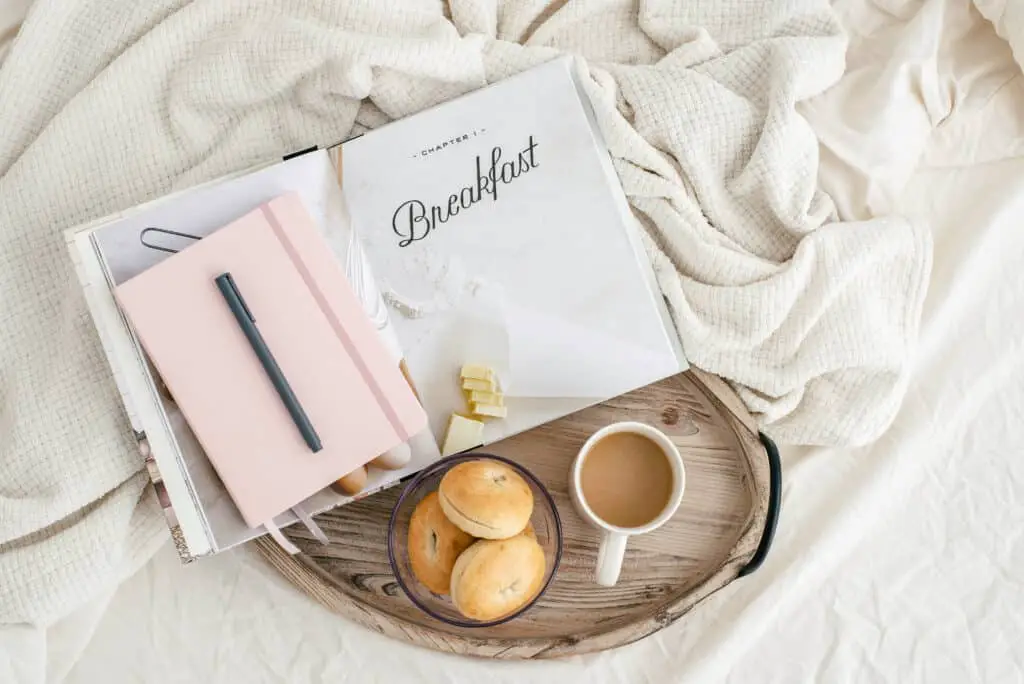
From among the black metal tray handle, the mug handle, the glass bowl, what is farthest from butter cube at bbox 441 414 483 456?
the black metal tray handle

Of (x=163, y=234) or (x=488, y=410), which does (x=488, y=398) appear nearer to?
(x=488, y=410)

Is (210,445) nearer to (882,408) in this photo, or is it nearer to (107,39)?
(107,39)

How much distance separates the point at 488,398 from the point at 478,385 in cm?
1

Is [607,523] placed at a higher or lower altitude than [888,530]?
higher

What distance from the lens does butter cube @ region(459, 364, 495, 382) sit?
635mm

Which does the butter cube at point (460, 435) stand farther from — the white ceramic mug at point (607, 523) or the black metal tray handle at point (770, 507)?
the black metal tray handle at point (770, 507)

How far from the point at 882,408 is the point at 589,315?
0.25 m

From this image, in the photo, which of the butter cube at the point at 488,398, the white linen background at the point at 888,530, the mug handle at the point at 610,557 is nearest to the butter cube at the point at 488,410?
the butter cube at the point at 488,398

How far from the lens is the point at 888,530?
734 millimetres

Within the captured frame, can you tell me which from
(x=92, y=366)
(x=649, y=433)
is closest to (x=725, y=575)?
(x=649, y=433)

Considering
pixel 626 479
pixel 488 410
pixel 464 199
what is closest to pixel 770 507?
pixel 626 479

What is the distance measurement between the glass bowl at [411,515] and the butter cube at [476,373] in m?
0.06

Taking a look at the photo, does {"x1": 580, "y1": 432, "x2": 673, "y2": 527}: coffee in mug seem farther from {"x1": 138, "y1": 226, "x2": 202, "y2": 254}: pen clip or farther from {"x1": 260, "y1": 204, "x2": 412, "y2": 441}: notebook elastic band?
{"x1": 138, "y1": 226, "x2": 202, "y2": 254}: pen clip

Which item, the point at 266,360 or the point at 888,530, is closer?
the point at 266,360
